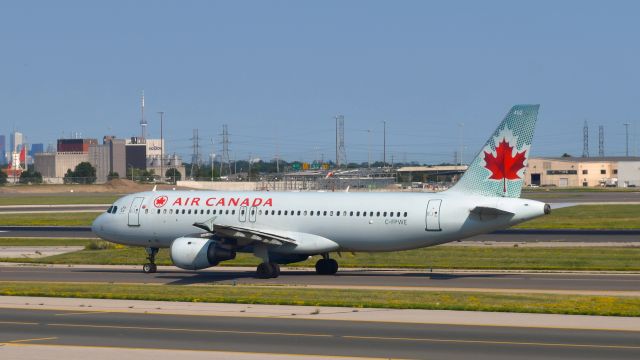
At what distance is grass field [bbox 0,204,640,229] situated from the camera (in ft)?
255

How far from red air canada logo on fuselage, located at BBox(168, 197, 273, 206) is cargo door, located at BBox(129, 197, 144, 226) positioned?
5.48 feet

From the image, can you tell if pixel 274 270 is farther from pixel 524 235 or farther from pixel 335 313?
pixel 524 235

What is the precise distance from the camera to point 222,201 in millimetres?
46188

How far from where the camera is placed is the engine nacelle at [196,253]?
42688 mm

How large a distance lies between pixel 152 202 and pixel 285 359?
25802mm

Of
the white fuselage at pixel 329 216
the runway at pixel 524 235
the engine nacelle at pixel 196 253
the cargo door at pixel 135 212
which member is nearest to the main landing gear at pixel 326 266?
the white fuselage at pixel 329 216

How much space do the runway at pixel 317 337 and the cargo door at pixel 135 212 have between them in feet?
56.5

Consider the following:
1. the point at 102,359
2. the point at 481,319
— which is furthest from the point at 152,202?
the point at 102,359

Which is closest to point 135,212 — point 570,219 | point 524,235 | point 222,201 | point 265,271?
point 222,201

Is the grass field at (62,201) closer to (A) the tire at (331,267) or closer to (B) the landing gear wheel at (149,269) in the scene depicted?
(B) the landing gear wheel at (149,269)

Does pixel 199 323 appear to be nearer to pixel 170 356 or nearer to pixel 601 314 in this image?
pixel 170 356

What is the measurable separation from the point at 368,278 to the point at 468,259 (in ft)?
30.7

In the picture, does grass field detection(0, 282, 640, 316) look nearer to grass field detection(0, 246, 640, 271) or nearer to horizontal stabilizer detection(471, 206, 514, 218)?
horizontal stabilizer detection(471, 206, 514, 218)

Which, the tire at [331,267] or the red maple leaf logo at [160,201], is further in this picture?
the red maple leaf logo at [160,201]
